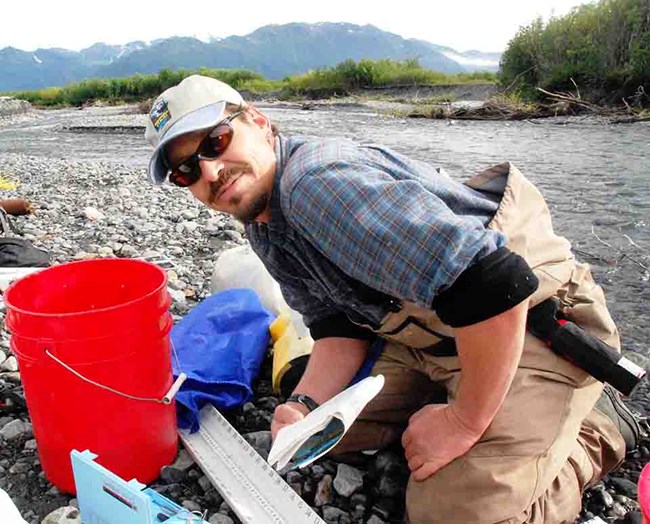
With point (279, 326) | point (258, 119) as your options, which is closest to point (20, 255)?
point (279, 326)

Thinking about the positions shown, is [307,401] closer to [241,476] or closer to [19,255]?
[241,476]

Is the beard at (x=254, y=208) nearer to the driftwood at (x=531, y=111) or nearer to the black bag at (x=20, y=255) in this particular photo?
the black bag at (x=20, y=255)

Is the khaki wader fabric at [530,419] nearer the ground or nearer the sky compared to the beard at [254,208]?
nearer the ground

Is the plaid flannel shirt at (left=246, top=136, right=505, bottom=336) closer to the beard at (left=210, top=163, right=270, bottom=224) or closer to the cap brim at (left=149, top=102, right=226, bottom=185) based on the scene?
the beard at (left=210, top=163, right=270, bottom=224)

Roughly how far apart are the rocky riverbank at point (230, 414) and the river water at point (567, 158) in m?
1.70

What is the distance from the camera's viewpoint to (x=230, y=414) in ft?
7.36

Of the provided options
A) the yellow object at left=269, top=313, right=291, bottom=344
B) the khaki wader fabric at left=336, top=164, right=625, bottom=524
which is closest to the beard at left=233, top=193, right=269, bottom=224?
the khaki wader fabric at left=336, top=164, right=625, bottom=524

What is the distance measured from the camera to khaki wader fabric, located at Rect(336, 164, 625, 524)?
5.14ft

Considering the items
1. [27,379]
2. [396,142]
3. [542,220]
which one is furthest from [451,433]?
[396,142]

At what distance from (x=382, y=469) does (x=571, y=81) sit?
19166 mm

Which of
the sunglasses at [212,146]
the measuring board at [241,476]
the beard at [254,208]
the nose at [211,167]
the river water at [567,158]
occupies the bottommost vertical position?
the river water at [567,158]

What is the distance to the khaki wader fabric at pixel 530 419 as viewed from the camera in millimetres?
1567

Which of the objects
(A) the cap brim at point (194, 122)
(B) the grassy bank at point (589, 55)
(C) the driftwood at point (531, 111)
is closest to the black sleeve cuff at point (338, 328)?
(A) the cap brim at point (194, 122)

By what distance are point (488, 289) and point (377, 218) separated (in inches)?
11.1
